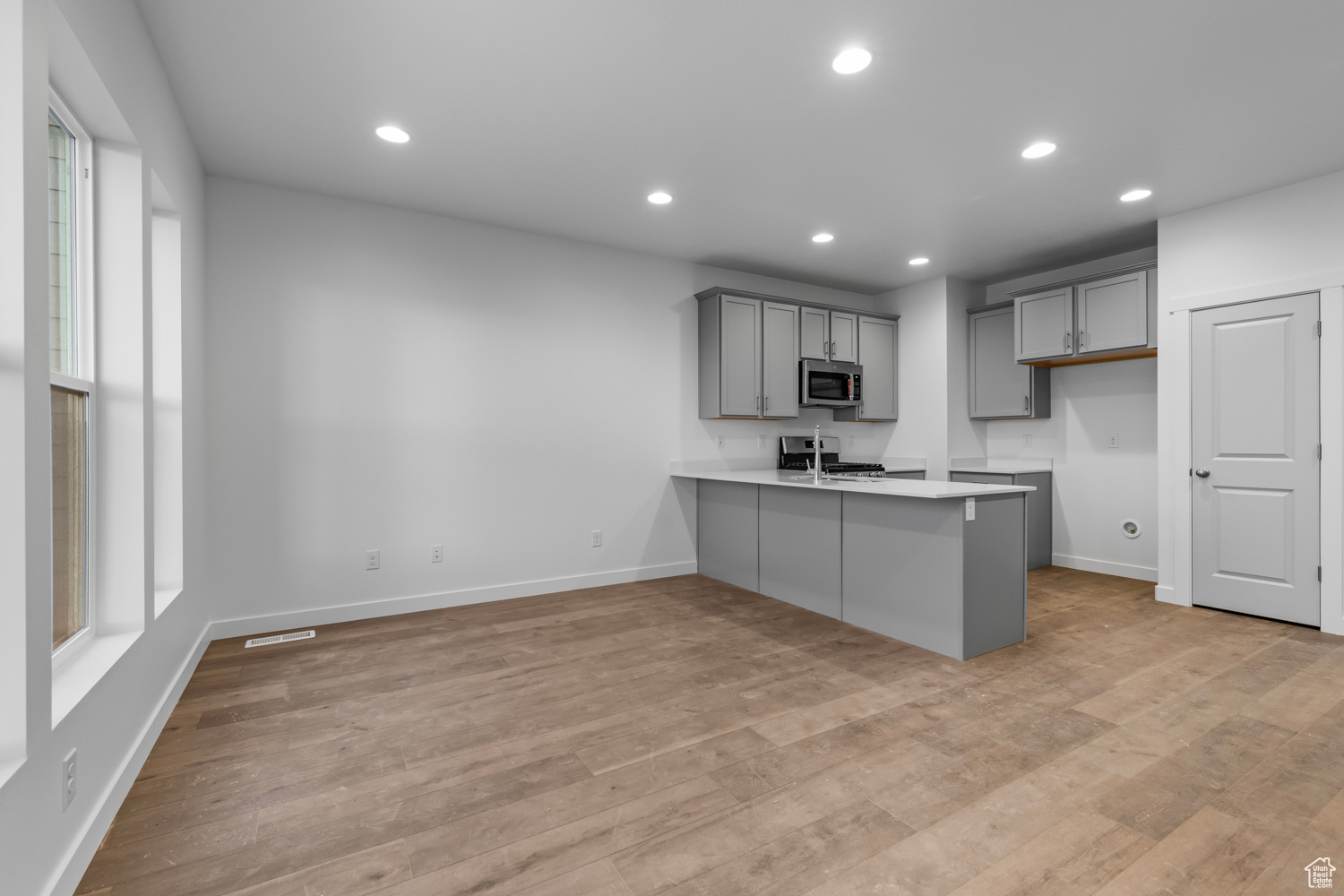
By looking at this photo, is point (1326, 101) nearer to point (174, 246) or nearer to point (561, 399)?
point (561, 399)

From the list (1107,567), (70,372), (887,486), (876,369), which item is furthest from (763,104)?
(1107,567)

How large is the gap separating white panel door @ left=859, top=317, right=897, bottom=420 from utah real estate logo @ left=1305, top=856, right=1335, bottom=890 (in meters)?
4.57

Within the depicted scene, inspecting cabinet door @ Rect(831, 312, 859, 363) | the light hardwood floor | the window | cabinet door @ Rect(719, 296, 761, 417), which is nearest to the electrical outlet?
the light hardwood floor

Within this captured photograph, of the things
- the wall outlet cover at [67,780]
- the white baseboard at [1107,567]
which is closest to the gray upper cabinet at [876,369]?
the white baseboard at [1107,567]

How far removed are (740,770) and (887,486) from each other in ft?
7.06

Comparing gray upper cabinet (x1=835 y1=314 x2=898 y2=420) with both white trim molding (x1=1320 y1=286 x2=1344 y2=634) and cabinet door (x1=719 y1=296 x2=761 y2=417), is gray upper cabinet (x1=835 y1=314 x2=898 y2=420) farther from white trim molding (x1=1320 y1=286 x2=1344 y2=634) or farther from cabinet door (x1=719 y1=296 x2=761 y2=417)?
white trim molding (x1=1320 y1=286 x2=1344 y2=634)

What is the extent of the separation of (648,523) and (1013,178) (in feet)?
11.3

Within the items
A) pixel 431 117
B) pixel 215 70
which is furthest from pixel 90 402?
pixel 431 117

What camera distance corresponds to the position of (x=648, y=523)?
506 cm

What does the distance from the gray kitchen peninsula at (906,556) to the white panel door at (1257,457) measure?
161cm

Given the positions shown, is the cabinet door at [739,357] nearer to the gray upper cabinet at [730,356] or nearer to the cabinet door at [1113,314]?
the gray upper cabinet at [730,356]

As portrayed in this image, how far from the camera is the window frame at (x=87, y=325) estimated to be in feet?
6.77

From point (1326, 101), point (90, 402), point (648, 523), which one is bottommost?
point (648, 523)

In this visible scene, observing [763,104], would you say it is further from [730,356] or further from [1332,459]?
[1332,459]
